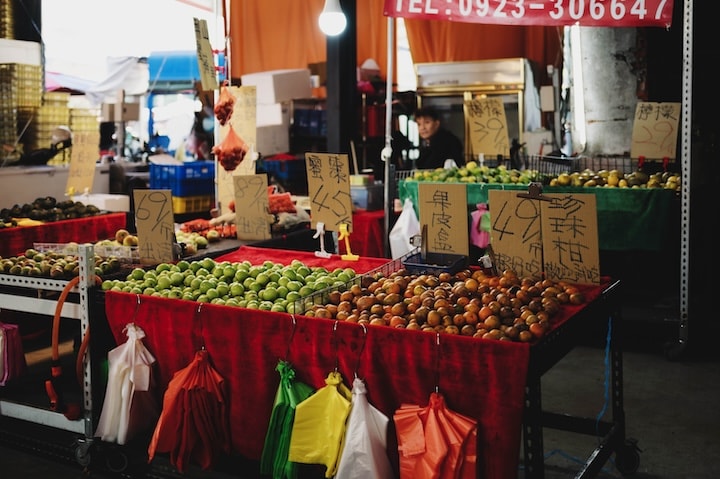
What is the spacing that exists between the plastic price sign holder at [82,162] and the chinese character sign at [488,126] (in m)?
3.37

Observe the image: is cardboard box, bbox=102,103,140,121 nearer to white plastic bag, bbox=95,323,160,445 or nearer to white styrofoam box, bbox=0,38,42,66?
white styrofoam box, bbox=0,38,42,66

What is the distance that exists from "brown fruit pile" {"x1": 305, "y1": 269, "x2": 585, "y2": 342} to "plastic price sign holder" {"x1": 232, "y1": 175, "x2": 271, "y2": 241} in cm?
167

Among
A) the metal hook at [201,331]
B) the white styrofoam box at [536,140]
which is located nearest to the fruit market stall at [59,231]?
the metal hook at [201,331]

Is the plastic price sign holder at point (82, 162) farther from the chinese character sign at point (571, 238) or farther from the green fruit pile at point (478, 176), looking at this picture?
the chinese character sign at point (571, 238)

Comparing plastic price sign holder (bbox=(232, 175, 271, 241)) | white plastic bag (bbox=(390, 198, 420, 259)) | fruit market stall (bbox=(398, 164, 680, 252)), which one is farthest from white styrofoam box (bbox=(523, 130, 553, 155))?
plastic price sign holder (bbox=(232, 175, 271, 241))

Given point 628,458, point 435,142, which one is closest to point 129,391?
point 628,458

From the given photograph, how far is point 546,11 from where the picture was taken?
480cm

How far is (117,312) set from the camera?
3.60m

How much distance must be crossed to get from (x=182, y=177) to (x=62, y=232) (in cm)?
298

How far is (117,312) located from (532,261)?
1934 mm

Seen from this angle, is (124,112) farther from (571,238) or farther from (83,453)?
(571,238)

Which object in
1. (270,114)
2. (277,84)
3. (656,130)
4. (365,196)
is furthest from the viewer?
(270,114)

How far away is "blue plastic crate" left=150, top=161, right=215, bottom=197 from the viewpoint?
9070 millimetres

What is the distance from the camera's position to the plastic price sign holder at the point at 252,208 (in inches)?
202
